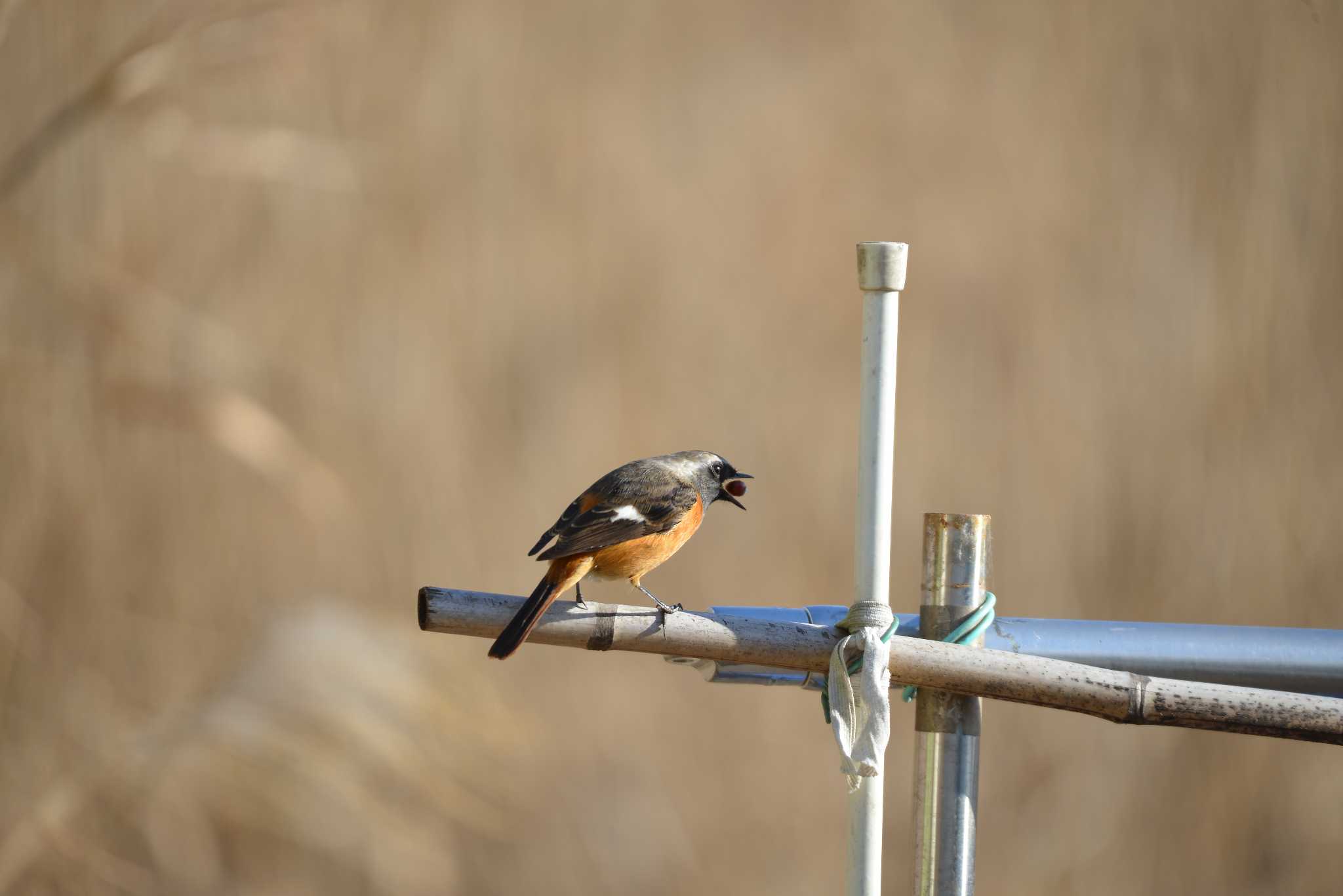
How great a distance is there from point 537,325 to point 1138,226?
2.33 meters

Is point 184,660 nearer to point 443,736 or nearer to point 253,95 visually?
point 443,736

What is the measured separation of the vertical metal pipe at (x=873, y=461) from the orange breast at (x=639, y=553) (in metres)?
0.77

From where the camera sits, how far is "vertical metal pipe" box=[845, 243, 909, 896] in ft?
6.27

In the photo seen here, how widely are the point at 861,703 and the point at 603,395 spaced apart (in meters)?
2.71

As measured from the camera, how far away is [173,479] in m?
4.11

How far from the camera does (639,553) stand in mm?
2791

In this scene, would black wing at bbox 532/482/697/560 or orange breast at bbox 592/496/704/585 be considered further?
orange breast at bbox 592/496/704/585

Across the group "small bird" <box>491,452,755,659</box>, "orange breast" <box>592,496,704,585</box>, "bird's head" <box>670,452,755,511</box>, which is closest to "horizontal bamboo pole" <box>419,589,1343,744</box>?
"small bird" <box>491,452,755,659</box>

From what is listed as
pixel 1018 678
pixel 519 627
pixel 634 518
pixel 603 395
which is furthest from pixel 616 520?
pixel 603 395

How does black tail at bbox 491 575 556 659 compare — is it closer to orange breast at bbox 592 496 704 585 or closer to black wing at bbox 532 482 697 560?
black wing at bbox 532 482 697 560

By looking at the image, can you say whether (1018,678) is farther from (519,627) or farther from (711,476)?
(711,476)

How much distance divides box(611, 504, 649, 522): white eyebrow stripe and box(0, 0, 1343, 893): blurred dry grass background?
51.5 inches

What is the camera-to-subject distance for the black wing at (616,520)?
252 cm

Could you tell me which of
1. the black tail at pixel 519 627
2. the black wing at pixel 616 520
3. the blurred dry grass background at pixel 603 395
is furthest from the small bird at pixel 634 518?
the blurred dry grass background at pixel 603 395
